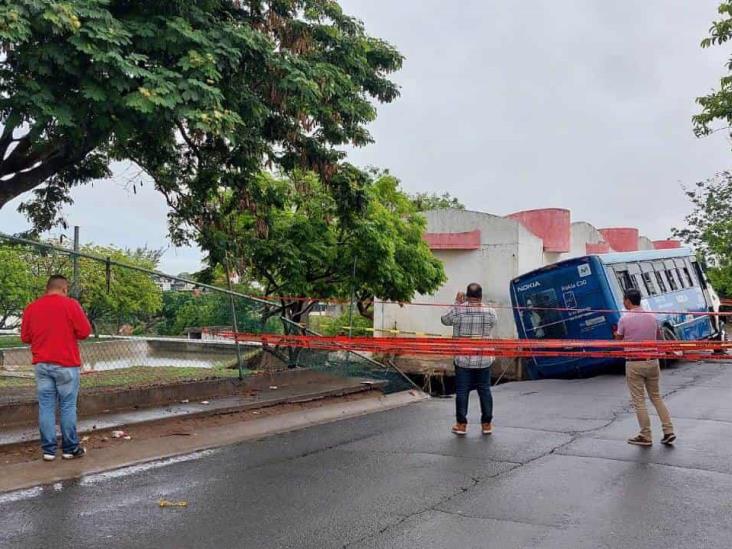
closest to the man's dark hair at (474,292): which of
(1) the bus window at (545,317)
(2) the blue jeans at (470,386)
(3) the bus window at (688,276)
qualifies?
(2) the blue jeans at (470,386)

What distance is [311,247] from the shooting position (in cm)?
1485

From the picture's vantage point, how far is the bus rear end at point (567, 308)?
651 inches

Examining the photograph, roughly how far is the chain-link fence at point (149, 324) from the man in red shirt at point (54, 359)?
4.27ft

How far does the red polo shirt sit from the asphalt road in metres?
1.23

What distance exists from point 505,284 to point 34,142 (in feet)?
64.6

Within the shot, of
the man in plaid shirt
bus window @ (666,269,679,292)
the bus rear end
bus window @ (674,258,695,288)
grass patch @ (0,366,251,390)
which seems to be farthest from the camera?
bus window @ (674,258,695,288)

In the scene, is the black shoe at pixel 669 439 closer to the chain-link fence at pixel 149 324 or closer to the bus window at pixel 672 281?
the chain-link fence at pixel 149 324

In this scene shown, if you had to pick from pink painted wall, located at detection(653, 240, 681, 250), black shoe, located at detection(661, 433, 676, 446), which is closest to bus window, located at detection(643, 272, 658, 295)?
black shoe, located at detection(661, 433, 676, 446)

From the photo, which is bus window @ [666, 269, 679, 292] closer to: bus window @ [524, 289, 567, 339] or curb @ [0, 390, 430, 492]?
bus window @ [524, 289, 567, 339]

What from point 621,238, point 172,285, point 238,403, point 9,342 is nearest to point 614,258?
point 238,403

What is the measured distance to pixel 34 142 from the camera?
832 centimetres

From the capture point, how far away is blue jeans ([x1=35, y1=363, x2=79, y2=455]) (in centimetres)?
679

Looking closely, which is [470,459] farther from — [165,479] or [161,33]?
[161,33]

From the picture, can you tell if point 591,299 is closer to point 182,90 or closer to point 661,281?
point 661,281
